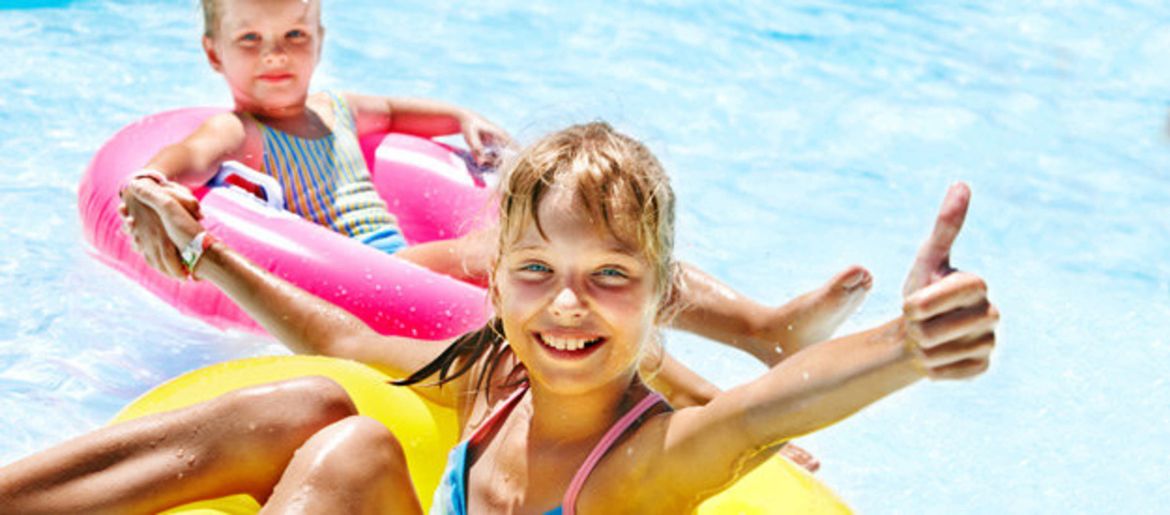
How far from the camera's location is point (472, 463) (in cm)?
197

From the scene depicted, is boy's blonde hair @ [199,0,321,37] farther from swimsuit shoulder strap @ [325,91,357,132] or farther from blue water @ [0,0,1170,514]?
blue water @ [0,0,1170,514]

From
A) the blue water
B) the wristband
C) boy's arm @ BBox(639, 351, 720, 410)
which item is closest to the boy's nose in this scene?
the blue water

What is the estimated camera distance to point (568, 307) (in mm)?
1772

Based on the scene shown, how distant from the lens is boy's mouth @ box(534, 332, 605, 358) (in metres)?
1.79

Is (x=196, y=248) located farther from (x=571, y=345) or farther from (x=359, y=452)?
(x=571, y=345)

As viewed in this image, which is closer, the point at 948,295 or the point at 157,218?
the point at 948,295

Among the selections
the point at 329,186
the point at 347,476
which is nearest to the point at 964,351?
the point at 347,476

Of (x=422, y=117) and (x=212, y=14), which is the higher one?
(x=212, y=14)

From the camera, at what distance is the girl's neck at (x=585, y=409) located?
Answer: 187cm

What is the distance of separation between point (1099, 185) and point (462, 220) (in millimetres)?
2235

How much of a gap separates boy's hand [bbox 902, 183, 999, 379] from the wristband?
1.49 meters

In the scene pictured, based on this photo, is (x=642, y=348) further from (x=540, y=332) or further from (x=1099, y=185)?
(x=1099, y=185)

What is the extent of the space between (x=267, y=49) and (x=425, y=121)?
1.74ft

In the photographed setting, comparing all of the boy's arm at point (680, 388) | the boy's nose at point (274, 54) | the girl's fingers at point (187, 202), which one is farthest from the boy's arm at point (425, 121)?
the boy's arm at point (680, 388)
